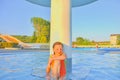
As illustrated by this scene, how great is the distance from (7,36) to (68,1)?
579 inches

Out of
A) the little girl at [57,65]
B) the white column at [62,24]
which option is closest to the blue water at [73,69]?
the white column at [62,24]

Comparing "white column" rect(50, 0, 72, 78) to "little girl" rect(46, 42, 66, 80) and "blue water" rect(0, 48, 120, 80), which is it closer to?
"blue water" rect(0, 48, 120, 80)

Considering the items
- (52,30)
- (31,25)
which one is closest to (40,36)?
(31,25)

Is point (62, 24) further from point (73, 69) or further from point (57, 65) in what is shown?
point (73, 69)

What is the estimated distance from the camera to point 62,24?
433cm

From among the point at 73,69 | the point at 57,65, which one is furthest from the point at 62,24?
the point at 73,69

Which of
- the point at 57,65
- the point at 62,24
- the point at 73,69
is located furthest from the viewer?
the point at 73,69

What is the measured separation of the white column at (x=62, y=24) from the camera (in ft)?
14.1

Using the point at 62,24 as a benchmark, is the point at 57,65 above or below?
below

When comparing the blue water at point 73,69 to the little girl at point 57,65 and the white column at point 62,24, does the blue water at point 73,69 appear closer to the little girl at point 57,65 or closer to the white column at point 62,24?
the white column at point 62,24

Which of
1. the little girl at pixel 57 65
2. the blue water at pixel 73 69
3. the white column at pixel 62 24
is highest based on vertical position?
the white column at pixel 62 24

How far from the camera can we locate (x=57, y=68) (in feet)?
10.3

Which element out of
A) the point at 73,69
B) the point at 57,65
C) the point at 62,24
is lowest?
the point at 73,69

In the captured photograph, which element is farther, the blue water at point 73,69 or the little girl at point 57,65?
the blue water at point 73,69
